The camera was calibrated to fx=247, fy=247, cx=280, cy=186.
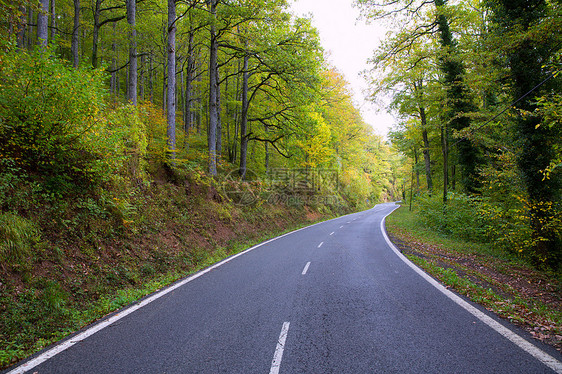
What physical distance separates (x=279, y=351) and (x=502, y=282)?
649 cm

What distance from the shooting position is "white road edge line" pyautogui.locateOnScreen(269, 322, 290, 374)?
105 inches

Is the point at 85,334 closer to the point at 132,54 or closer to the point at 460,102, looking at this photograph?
the point at 132,54

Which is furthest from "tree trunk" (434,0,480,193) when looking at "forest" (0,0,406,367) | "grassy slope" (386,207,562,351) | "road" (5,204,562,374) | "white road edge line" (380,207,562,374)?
"road" (5,204,562,374)

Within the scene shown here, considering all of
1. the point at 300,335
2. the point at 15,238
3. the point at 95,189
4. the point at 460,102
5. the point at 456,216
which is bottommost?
the point at 300,335

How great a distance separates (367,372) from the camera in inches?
102

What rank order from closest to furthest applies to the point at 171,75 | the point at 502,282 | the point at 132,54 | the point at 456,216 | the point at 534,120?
1. the point at 502,282
2. the point at 534,120
3. the point at 171,75
4. the point at 132,54
5. the point at 456,216

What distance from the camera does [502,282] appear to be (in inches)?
245

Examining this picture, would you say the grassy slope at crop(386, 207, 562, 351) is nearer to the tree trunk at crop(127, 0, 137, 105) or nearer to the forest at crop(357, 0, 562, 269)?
the forest at crop(357, 0, 562, 269)

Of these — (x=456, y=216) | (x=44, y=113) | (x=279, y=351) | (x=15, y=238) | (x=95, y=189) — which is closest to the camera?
(x=279, y=351)

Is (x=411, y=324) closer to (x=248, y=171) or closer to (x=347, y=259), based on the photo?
(x=347, y=259)

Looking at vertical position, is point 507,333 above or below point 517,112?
below

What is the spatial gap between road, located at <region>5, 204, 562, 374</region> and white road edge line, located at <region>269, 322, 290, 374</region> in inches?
0.5

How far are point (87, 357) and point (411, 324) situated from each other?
427cm

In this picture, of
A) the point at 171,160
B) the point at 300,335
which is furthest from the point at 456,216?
the point at 171,160
